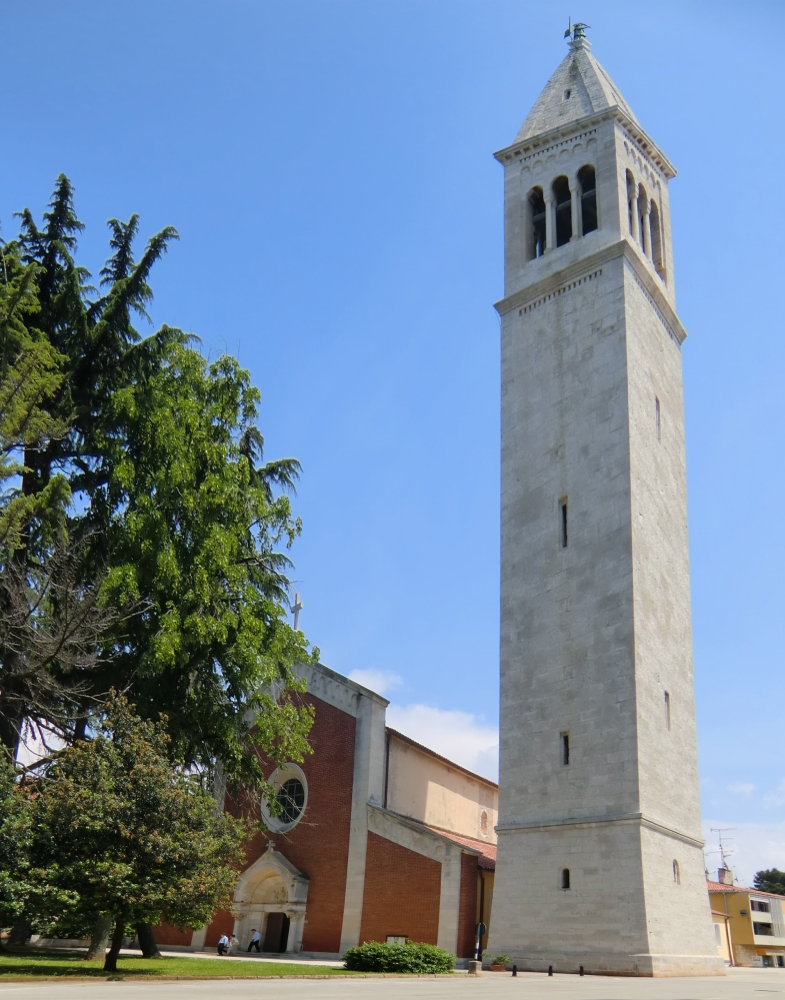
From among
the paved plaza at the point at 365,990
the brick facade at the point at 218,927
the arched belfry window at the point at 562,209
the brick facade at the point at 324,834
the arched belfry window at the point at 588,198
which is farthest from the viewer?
the arched belfry window at the point at 562,209

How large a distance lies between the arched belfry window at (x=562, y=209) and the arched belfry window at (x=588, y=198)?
50cm

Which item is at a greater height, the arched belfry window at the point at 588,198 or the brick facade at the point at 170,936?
the arched belfry window at the point at 588,198

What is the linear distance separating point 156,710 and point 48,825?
503cm

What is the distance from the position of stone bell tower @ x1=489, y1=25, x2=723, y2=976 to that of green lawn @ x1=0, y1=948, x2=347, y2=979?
7.29 m

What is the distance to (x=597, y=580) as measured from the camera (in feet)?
86.3

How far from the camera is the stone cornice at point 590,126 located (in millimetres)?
32844

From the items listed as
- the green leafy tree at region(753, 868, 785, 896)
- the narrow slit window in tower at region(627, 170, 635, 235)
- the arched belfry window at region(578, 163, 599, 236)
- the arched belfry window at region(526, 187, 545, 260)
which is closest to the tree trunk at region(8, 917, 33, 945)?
the arched belfry window at region(526, 187, 545, 260)

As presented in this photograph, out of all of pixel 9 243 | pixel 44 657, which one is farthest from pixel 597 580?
pixel 9 243

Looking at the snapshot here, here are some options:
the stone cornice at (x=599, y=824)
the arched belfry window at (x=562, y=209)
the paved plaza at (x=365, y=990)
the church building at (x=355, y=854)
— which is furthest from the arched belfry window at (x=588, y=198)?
the paved plaza at (x=365, y=990)

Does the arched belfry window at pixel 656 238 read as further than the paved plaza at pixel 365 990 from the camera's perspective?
Yes

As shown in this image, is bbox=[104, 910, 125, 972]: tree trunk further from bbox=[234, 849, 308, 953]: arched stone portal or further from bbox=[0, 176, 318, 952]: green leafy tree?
bbox=[234, 849, 308, 953]: arched stone portal

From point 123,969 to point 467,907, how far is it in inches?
460

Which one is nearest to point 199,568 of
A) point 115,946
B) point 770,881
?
point 115,946

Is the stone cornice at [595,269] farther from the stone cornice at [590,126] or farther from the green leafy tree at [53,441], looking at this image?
the green leafy tree at [53,441]
